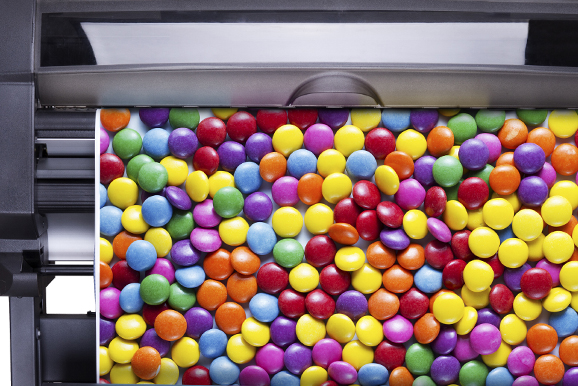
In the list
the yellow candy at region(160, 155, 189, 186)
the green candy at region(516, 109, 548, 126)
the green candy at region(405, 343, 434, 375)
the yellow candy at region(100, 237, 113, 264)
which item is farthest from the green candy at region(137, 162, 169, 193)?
the green candy at region(516, 109, 548, 126)

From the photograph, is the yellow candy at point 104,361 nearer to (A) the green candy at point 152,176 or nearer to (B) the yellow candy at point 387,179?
(A) the green candy at point 152,176

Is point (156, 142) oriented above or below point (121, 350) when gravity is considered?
above

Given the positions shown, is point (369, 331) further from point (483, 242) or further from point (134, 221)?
point (134, 221)

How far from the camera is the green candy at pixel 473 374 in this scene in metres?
0.82

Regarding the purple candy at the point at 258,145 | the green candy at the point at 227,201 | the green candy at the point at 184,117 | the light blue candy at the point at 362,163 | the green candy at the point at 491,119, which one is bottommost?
the green candy at the point at 227,201

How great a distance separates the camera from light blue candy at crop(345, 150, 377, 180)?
815 mm

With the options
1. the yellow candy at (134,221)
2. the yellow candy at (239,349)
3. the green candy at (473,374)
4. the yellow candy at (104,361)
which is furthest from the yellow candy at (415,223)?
the yellow candy at (104,361)

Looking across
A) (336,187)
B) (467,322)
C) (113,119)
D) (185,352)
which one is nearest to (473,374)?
(467,322)

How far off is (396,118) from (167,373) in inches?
24.4

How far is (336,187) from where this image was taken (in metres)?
0.82

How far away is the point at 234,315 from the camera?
2.73 feet

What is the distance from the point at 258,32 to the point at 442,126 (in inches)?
14.3

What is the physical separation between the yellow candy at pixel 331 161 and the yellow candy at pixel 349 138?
0.02m

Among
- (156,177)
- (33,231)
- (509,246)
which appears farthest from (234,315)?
(509,246)
